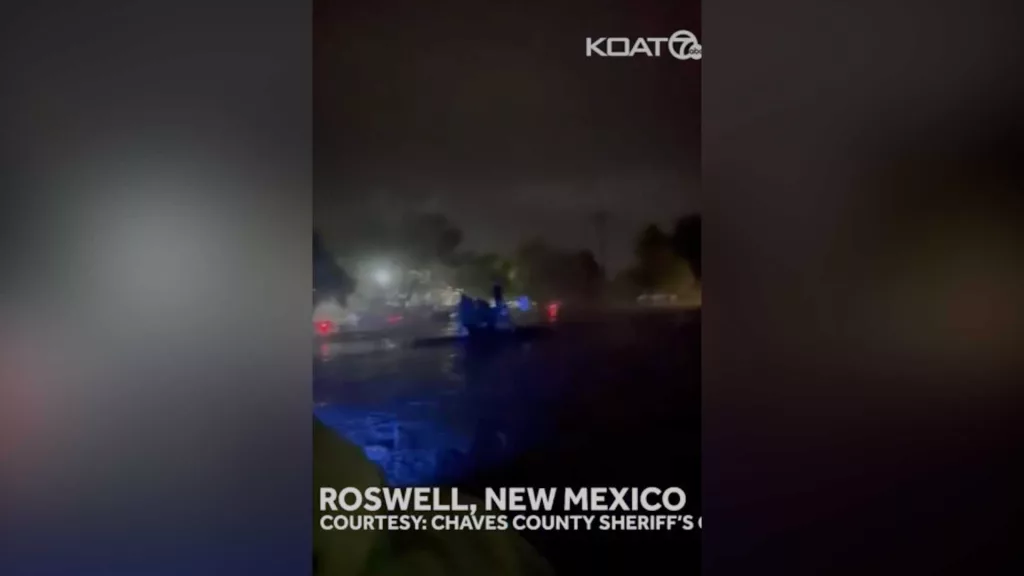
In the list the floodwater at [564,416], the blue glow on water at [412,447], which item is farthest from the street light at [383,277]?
the blue glow on water at [412,447]

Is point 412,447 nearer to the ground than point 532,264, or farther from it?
nearer to the ground

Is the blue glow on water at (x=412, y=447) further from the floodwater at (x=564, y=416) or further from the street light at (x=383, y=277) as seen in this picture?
the street light at (x=383, y=277)

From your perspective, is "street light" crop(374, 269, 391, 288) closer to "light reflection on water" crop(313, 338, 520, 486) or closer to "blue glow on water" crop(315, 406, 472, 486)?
"light reflection on water" crop(313, 338, 520, 486)

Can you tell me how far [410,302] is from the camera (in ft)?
5.92

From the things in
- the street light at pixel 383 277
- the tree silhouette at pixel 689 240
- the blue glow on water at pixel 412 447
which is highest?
the tree silhouette at pixel 689 240

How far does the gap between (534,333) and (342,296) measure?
0.44 metres

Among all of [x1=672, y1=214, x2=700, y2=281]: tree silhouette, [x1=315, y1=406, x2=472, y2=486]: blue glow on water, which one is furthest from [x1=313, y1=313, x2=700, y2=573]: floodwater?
[x1=672, y1=214, x2=700, y2=281]: tree silhouette

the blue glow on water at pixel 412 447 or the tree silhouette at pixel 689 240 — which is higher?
the tree silhouette at pixel 689 240

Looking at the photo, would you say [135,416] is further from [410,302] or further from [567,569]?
[567,569]

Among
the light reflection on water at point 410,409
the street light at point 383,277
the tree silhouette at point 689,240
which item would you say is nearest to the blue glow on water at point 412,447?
the light reflection on water at point 410,409

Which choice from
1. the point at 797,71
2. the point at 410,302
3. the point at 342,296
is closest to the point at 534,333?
the point at 410,302

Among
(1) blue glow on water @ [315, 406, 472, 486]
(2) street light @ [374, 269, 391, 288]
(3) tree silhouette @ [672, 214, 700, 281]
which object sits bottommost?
(1) blue glow on water @ [315, 406, 472, 486]

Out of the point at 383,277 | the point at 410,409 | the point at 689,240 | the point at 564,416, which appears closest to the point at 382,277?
the point at 383,277

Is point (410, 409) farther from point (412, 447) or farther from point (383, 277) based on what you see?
point (383, 277)
